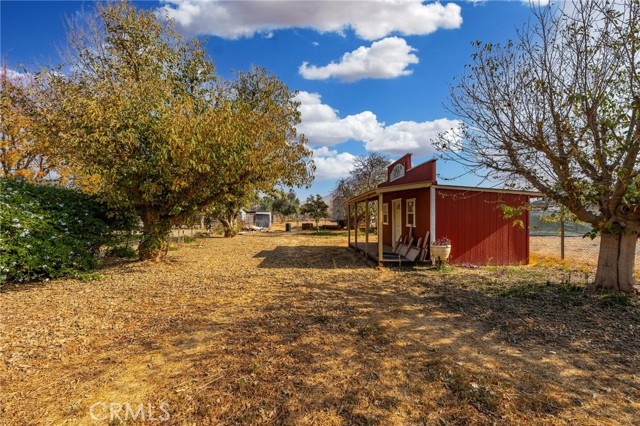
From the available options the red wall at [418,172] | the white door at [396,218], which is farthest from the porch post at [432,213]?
the white door at [396,218]

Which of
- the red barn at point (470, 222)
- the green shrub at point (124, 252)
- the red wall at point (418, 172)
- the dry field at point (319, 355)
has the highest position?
the red wall at point (418, 172)

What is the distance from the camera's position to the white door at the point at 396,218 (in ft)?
43.5

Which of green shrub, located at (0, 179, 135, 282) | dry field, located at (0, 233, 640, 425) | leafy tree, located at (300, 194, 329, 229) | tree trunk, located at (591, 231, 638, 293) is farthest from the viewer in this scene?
leafy tree, located at (300, 194, 329, 229)

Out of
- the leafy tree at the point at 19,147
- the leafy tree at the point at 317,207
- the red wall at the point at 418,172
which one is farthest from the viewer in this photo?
the leafy tree at the point at 317,207

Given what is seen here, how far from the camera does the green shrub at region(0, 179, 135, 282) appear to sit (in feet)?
22.2

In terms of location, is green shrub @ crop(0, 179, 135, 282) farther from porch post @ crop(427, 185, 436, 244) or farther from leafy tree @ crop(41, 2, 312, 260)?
porch post @ crop(427, 185, 436, 244)

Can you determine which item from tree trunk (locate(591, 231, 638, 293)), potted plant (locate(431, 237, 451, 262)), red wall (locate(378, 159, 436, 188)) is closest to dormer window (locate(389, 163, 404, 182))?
red wall (locate(378, 159, 436, 188))

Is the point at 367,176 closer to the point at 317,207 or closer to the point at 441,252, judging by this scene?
the point at 317,207

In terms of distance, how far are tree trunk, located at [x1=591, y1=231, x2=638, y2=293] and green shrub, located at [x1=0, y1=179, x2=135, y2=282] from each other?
1178 cm

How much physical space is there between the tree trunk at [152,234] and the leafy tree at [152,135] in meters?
0.03

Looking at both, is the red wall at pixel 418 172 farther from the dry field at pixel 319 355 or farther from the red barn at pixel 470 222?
the dry field at pixel 319 355

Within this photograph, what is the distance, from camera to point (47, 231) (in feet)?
24.6

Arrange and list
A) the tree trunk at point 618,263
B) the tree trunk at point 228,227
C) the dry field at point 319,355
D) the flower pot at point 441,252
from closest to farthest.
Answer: the dry field at point 319,355 < the tree trunk at point 618,263 < the flower pot at point 441,252 < the tree trunk at point 228,227

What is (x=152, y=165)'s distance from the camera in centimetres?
879
